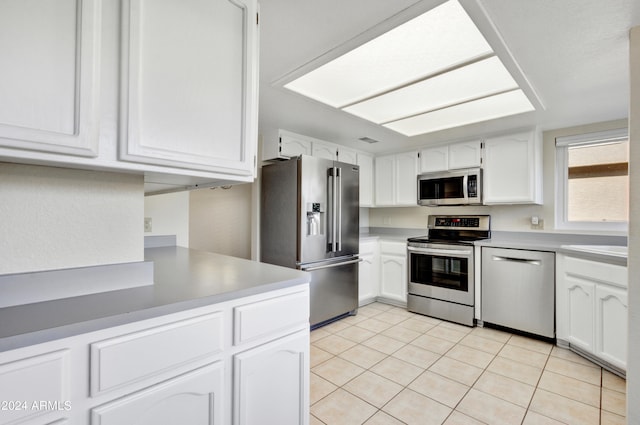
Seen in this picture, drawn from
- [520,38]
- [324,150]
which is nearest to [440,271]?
[324,150]

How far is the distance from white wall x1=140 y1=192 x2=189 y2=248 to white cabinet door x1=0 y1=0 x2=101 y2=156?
1.45m

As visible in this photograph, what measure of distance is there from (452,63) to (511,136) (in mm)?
1797

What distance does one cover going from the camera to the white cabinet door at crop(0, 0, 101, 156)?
0.75 metres

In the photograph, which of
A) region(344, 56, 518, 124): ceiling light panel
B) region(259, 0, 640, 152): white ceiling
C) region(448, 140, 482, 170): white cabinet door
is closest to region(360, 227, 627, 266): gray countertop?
region(448, 140, 482, 170): white cabinet door

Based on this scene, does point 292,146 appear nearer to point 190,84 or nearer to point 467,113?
point 467,113

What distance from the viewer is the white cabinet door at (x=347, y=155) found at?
3.74 metres

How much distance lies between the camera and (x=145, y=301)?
93 cm

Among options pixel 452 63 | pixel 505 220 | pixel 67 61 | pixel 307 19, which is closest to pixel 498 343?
pixel 505 220

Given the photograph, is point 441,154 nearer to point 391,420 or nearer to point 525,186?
point 525,186

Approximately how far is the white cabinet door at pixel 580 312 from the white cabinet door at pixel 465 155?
1457 millimetres

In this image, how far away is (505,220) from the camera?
3.39 m

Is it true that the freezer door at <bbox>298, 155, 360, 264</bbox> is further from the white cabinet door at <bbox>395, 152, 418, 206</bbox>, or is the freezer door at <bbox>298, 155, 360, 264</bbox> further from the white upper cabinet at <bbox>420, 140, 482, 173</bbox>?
the white upper cabinet at <bbox>420, 140, 482, 173</bbox>

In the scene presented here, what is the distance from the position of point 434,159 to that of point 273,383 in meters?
3.23

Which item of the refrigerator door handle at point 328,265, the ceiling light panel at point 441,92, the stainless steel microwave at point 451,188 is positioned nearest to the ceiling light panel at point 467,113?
the ceiling light panel at point 441,92
